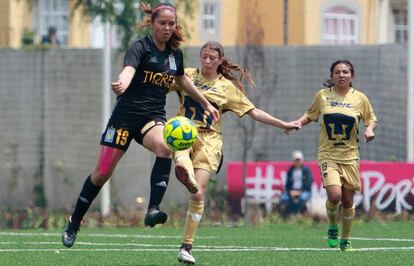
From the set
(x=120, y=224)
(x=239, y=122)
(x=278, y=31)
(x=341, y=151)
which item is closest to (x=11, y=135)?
(x=239, y=122)

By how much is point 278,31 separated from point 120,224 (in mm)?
16233

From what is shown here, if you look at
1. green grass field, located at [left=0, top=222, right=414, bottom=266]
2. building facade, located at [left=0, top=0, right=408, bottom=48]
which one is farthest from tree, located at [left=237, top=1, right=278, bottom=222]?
building facade, located at [left=0, top=0, right=408, bottom=48]

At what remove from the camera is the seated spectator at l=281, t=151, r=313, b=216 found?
1027 inches

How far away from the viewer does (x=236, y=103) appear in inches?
574

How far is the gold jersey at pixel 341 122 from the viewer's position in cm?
1595

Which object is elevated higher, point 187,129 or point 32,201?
point 187,129

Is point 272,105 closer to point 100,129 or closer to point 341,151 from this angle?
point 100,129

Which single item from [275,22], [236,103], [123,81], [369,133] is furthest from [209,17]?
[123,81]

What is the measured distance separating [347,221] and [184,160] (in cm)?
285

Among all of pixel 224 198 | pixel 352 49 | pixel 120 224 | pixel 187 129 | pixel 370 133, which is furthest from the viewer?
pixel 352 49

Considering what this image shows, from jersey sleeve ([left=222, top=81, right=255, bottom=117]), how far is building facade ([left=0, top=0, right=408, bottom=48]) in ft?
75.2

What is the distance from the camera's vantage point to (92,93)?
30.6 metres

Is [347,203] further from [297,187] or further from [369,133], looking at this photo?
[297,187]

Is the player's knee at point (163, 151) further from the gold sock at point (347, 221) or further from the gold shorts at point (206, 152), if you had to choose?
the gold sock at point (347, 221)
